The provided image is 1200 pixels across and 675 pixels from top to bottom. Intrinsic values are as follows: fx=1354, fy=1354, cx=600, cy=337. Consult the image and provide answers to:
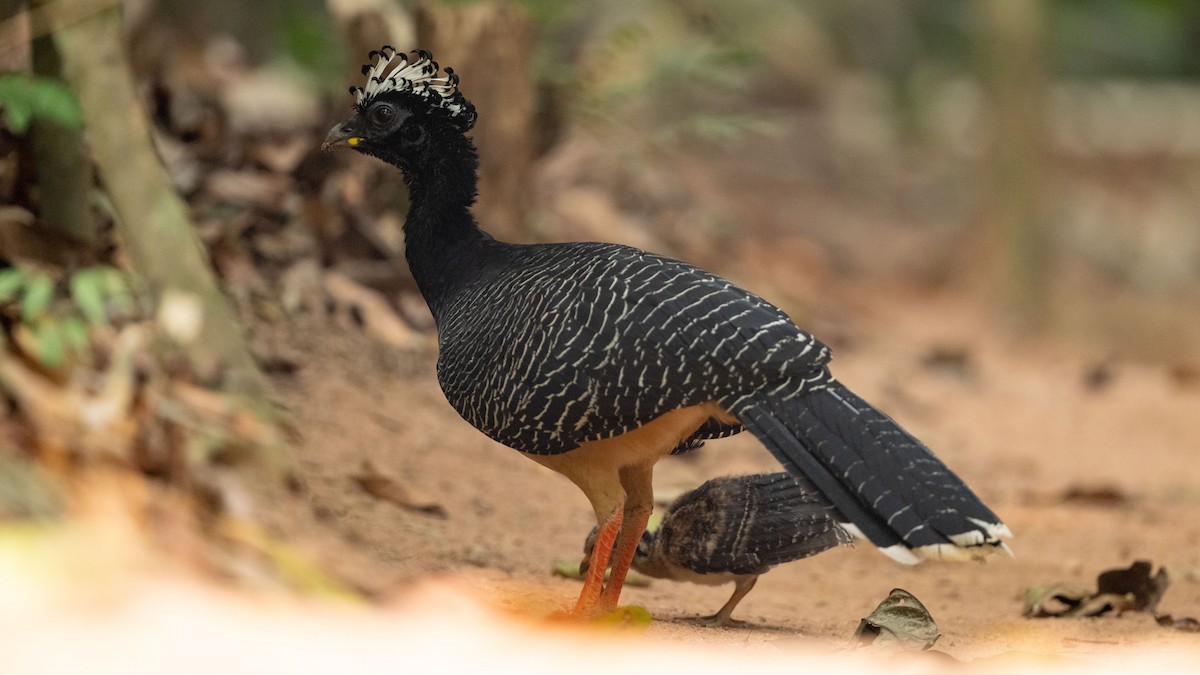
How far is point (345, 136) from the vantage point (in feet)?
18.1

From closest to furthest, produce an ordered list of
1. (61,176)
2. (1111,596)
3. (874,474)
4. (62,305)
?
1. (874,474)
2. (1111,596)
3. (62,305)
4. (61,176)

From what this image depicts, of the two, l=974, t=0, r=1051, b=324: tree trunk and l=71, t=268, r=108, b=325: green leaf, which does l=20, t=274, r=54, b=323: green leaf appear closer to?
l=71, t=268, r=108, b=325: green leaf

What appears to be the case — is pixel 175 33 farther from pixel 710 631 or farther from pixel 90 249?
pixel 710 631

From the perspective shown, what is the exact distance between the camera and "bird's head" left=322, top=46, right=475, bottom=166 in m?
5.46

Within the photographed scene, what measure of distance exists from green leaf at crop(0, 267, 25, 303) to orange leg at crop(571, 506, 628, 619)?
277 centimetres

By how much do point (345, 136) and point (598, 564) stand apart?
202 cm

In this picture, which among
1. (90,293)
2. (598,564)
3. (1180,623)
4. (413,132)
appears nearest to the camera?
(598,564)

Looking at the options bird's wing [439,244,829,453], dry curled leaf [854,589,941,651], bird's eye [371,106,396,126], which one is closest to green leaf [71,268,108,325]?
bird's eye [371,106,396,126]

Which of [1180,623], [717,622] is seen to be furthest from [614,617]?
[1180,623]

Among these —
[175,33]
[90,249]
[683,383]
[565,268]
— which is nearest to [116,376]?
[90,249]

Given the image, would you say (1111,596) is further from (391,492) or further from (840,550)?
(391,492)

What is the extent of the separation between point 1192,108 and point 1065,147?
2035mm

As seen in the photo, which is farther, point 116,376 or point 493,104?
point 493,104

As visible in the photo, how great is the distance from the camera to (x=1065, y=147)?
21547 millimetres
